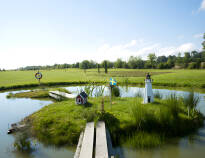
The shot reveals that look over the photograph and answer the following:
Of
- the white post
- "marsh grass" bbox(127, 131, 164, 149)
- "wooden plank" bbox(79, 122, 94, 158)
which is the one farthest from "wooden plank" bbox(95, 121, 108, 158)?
the white post

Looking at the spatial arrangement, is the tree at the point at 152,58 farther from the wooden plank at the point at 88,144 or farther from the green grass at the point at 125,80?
the wooden plank at the point at 88,144

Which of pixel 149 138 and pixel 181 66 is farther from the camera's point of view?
pixel 181 66

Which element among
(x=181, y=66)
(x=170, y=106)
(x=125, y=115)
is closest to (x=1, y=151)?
(x=125, y=115)

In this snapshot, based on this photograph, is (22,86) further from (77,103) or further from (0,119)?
(77,103)

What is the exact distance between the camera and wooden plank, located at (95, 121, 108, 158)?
3.96 metres

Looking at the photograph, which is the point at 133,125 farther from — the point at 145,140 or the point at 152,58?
the point at 152,58

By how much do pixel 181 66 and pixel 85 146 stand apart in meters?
62.4

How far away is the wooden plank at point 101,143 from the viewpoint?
3.96 metres

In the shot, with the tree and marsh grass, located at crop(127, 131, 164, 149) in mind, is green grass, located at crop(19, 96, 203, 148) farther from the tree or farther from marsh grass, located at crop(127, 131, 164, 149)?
the tree

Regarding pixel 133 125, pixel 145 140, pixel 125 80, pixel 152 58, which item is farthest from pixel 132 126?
pixel 152 58

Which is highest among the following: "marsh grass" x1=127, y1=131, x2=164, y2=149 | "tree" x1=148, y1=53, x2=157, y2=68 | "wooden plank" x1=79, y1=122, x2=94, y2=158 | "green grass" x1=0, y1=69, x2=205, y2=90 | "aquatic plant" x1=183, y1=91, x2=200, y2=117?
"tree" x1=148, y1=53, x2=157, y2=68

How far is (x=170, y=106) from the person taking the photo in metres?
6.58

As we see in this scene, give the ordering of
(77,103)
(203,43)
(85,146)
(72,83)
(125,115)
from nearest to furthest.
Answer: (85,146), (125,115), (77,103), (72,83), (203,43)

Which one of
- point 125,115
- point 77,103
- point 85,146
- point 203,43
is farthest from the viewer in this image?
point 203,43
